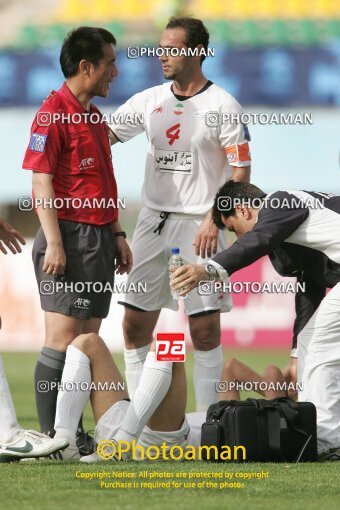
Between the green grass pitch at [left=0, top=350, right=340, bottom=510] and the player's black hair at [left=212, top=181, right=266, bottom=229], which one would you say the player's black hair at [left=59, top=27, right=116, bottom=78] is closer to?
the player's black hair at [left=212, top=181, right=266, bottom=229]

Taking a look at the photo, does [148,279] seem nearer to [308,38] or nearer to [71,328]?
[71,328]

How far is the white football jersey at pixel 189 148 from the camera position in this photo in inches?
293

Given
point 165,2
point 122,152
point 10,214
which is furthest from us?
point 10,214

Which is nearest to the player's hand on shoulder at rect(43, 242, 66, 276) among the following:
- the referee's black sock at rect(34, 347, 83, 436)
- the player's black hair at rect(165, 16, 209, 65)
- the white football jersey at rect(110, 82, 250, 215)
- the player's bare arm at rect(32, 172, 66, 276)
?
the player's bare arm at rect(32, 172, 66, 276)

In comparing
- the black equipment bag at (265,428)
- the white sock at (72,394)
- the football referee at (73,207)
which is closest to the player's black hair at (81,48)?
the football referee at (73,207)

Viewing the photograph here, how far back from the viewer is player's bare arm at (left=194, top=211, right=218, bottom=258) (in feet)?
23.5

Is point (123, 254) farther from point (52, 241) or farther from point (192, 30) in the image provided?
point (192, 30)

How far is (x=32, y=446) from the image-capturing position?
573 centimetres

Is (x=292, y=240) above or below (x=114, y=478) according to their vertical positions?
above

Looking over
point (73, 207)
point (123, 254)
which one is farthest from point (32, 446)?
point (123, 254)

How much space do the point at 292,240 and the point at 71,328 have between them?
1.30 meters

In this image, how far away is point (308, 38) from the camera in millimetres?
21594

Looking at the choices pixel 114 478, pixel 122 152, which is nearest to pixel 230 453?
pixel 114 478

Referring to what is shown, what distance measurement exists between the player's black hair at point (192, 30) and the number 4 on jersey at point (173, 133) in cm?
48
